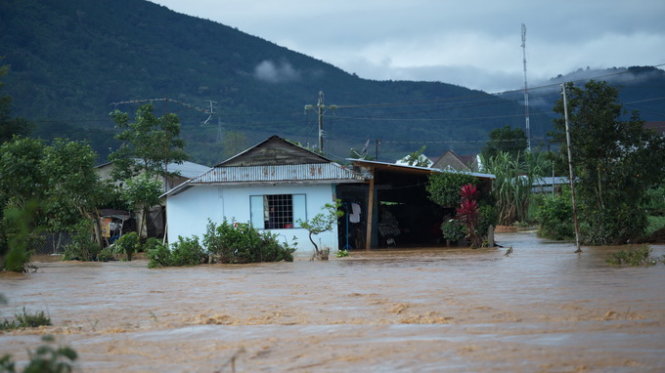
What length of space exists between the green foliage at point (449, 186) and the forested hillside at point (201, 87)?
4823 centimetres

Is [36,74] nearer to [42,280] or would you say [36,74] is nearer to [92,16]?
[92,16]

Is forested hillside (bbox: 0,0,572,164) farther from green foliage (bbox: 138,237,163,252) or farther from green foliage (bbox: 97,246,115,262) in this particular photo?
green foliage (bbox: 97,246,115,262)

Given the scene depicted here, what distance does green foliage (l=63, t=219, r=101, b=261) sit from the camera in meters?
24.8

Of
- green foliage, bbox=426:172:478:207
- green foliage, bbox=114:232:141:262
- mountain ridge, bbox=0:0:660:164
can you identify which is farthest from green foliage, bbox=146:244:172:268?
mountain ridge, bbox=0:0:660:164

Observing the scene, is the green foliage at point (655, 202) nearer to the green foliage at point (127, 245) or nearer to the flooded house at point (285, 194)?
the flooded house at point (285, 194)

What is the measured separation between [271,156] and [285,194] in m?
1.36

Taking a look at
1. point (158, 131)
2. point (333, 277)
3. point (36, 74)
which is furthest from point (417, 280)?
point (36, 74)

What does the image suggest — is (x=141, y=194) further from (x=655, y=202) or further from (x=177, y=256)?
(x=655, y=202)

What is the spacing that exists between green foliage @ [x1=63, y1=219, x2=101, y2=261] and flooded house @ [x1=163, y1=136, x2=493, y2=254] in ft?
8.06

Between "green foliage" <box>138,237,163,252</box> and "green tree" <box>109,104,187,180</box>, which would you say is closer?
"green foliage" <box>138,237,163,252</box>

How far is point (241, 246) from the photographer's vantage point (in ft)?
66.4

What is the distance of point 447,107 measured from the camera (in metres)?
111

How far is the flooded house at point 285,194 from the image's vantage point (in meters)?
24.1

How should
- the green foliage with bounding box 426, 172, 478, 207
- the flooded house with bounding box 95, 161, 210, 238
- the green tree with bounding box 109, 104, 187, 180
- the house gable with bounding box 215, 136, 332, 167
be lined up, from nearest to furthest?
1. the green foliage with bounding box 426, 172, 478, 207
2. the house gable with bounding box 215, 136, 332, 167
3. the flooded house with bounding box 95, 161, 210, 238
4. the green tree with bounding box 109, 104, 187, 180
